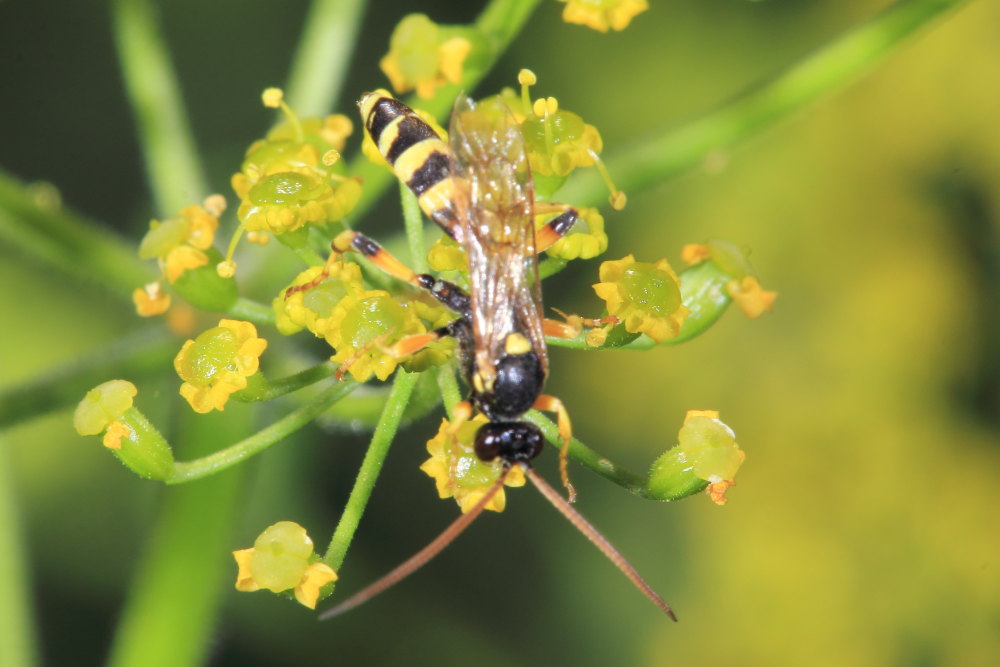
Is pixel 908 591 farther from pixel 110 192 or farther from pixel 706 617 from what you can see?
pixel 110 192

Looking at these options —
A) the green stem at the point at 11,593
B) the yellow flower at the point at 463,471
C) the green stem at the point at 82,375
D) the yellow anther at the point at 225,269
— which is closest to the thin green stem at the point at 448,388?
the yellow flower at the point at 463,471

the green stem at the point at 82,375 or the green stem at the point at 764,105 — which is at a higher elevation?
the green stem at the point at 764,105

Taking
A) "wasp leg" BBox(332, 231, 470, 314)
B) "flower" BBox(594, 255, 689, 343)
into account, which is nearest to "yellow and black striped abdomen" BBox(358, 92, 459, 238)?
"wasp leg" BBox(332, 231, 470, 314)

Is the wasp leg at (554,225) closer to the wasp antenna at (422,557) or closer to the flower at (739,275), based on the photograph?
the flower at (739,275)

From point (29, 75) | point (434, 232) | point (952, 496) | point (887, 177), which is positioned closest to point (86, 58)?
point (29, 75)

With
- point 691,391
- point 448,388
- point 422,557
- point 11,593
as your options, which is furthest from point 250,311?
point 691,391
